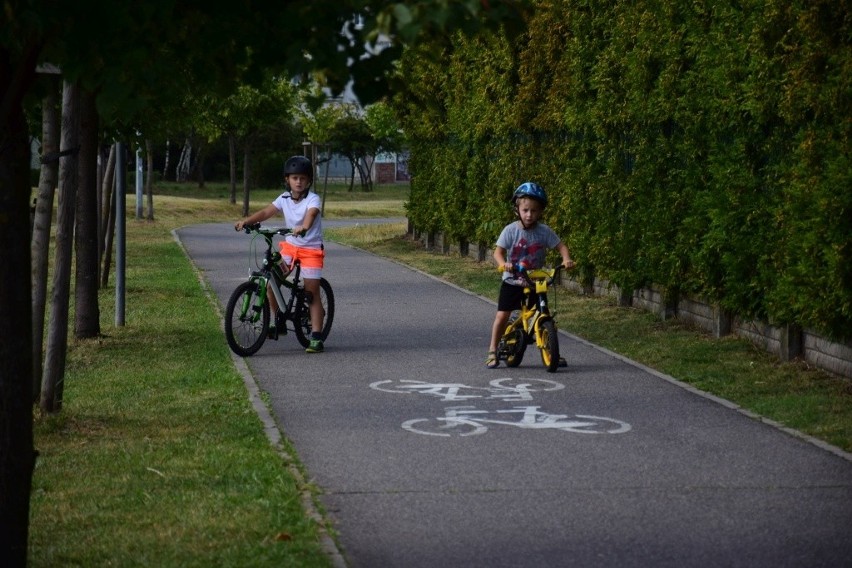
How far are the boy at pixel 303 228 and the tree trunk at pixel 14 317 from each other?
7.15 metres

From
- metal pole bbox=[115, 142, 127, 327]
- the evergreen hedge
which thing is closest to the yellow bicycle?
the evergreen hedge

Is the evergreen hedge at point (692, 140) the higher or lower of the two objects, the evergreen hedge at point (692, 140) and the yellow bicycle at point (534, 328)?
the higher

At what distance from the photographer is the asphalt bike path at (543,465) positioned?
6.09 metres

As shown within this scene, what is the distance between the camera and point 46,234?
30.9 ft

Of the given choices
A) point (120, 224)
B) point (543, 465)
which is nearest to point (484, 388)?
point (543, 465)

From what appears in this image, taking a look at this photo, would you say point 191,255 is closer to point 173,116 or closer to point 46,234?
point 173,116

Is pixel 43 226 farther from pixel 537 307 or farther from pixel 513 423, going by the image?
pixel 537 307

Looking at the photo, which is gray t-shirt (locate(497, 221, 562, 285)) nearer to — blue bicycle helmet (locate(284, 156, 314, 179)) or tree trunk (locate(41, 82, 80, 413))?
blue bicycle helmet (locate(284, 156, 314, 179))

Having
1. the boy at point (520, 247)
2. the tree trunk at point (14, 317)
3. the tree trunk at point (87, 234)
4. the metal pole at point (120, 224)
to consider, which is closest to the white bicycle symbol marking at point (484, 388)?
the boy at point (520, 247)

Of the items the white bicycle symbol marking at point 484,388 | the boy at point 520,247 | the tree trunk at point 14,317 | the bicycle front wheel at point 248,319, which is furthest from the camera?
the bicycle front wheel at point 248,319

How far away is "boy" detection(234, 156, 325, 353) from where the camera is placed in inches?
512

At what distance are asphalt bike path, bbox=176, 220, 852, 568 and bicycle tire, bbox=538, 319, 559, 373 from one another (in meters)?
0.15

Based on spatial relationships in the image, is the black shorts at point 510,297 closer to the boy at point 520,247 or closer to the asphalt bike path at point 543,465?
the boy at point 520,247

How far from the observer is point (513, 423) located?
923 centimetres
